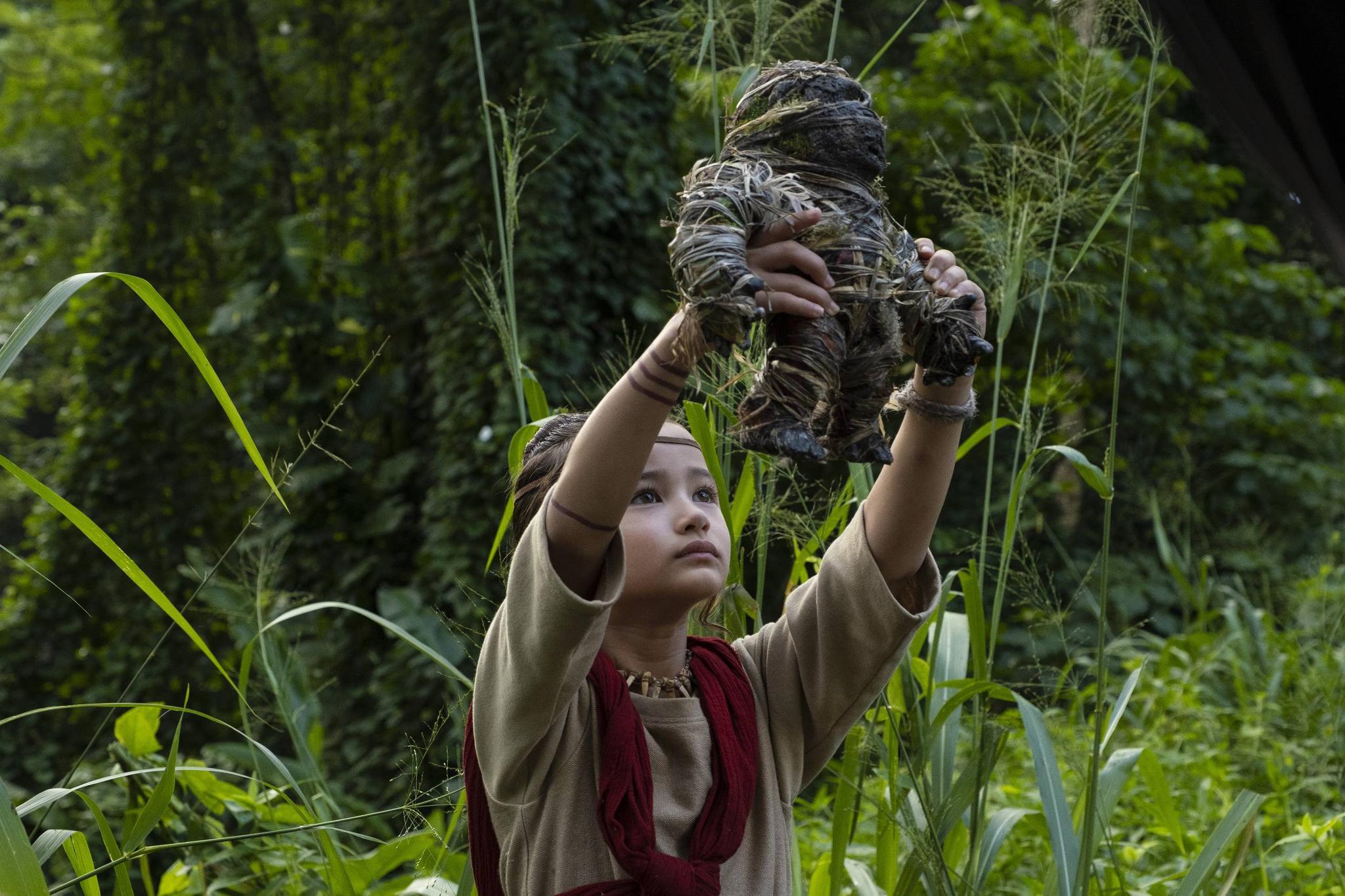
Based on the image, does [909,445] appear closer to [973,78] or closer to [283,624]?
[283,624]

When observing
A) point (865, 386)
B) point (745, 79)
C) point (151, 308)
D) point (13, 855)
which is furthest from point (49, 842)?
point (745, 79)

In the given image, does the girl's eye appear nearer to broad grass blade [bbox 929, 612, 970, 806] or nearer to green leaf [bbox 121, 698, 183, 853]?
broad grass blade [bbox 929, 612, 970, 806]

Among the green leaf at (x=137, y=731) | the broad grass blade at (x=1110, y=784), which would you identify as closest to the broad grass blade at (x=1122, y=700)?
the broad grass blade at (x=1110, y=784)

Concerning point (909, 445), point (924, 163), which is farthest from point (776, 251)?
point (924, 163)

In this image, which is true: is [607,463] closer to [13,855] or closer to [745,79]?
[13,855]

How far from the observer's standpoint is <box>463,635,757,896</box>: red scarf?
3.62 ft

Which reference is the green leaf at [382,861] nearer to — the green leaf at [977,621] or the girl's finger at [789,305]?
the green leaf at [977,621]

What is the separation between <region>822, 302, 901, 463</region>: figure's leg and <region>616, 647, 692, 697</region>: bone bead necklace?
1.00ft

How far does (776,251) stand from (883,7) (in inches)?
281

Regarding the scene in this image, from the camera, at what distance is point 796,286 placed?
98 centimetres

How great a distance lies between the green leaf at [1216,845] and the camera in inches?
58.7

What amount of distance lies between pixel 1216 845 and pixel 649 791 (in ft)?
2.55

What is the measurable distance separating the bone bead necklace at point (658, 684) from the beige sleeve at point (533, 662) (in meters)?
0.10

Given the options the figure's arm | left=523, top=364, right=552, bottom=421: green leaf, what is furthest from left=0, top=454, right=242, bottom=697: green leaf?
the figure's arm
